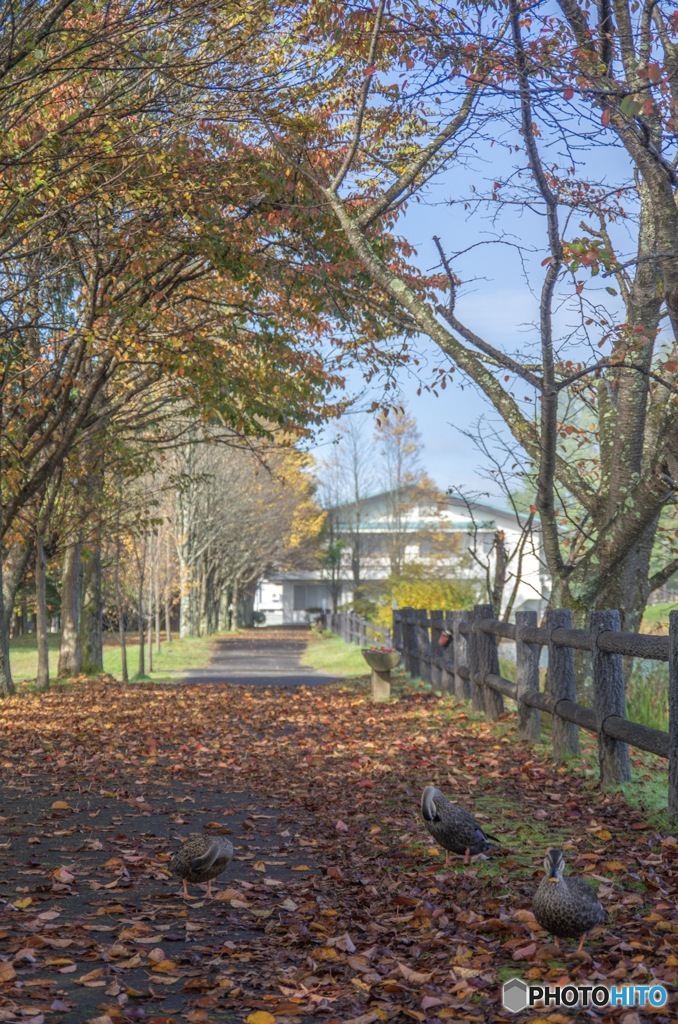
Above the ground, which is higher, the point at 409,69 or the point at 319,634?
the point at 409,69

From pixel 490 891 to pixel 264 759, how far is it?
612cm

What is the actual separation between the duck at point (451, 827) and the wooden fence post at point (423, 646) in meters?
12.7

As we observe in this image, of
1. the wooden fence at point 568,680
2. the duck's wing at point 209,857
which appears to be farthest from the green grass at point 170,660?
the duck's wing at point 209,857

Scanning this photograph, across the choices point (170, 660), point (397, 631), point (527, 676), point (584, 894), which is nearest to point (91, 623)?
point (397, 631)

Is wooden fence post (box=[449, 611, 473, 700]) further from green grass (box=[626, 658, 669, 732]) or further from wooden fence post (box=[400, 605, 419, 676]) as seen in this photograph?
wooden fence post (box=[400, 605, 419, 676])

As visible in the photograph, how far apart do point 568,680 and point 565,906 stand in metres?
5.23

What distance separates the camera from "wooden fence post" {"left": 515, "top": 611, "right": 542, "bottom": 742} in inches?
444

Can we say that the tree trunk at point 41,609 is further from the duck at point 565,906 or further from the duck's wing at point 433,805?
the duck at point 565,906

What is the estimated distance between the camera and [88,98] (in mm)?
13375

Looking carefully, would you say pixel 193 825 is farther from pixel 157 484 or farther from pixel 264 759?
pixel 157 484

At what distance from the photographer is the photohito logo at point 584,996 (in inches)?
165

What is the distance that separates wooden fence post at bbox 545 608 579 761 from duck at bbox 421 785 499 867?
11.3ft

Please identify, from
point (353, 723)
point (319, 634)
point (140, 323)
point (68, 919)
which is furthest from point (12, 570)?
point (319, 634)

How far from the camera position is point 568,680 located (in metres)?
9.80
